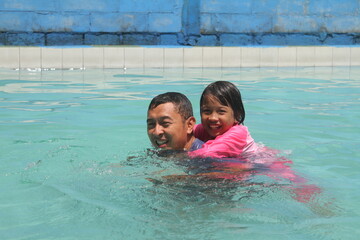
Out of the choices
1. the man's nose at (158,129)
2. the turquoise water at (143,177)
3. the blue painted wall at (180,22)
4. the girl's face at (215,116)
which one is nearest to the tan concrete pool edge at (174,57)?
the blue painted wall at (180,22)

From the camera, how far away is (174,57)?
11.9 metres

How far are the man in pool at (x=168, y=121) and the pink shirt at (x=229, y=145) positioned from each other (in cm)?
14

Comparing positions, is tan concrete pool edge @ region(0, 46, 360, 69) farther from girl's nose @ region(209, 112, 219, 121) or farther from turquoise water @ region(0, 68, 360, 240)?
girl's nose @ region(209, 112, 219, 121)

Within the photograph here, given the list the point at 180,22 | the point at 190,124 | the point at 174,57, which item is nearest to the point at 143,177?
the point at 190,124

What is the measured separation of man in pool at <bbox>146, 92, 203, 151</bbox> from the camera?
136 inches

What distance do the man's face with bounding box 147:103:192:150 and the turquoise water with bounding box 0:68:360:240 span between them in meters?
0.12

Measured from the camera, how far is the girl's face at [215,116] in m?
3.62

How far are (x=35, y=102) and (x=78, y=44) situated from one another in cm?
569

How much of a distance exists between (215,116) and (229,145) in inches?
8.5

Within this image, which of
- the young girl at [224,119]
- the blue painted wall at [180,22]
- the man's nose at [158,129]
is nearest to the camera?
the man's nose at [158,129]

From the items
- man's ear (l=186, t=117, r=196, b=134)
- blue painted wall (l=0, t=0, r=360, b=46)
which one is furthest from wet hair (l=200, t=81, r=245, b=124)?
blue painted wall (l=0, t=0, r=360, b=46)

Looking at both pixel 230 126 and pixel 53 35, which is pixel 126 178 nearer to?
pixel 230 126

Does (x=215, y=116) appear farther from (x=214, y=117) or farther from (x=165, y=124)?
(x=165, y=124)

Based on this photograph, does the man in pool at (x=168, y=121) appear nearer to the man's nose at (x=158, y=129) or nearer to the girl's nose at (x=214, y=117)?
the man's nose at (x=158, y=129)
